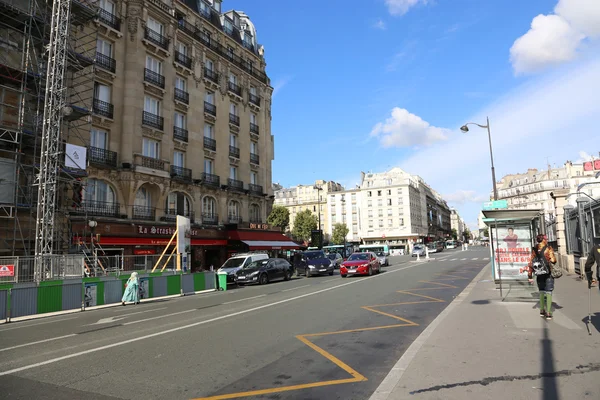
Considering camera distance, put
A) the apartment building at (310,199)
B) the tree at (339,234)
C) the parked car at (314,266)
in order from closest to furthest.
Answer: the parked car at (314,266) → the tree at (339,234) → the apartment building at (310,199)

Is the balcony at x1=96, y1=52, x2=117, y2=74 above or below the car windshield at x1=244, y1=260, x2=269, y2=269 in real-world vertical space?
above

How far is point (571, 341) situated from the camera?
21.1 feet

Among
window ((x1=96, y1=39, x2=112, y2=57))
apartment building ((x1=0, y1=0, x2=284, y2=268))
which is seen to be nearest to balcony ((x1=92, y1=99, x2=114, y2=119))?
apartment building ((x1=0, y1=0, x2=284, y2=268))

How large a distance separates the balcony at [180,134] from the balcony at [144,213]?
575cm

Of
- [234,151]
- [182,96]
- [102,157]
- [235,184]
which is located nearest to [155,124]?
[182,96]

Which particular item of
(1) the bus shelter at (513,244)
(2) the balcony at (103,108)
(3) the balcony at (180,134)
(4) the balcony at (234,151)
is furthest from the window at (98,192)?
(1) the bus shelter at (513,244)

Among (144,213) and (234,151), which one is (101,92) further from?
(234,151)

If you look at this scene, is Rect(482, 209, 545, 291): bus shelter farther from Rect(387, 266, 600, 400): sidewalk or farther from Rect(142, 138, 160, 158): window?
Rect(142, 138, 160, 158): window

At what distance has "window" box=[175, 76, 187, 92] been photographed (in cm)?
3025

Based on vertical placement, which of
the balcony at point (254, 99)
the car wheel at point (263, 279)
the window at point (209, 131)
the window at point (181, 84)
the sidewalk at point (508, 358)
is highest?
the balcony at point (254, 99)

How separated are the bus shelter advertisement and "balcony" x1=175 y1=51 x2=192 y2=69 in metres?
25.5

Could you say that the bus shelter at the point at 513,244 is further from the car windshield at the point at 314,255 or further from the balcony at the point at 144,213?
the balcony at the point at 144,213

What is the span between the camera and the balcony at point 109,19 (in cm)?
2473

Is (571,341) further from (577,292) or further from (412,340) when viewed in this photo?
(577,292)
